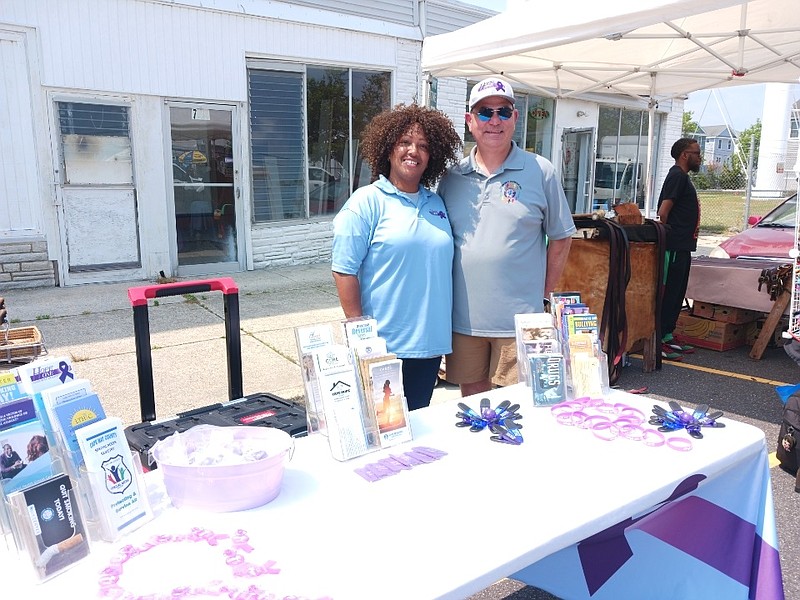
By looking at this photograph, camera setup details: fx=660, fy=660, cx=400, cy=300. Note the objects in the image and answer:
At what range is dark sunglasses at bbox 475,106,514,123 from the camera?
8.93 feet

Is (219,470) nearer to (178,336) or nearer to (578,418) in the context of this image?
(578,418)

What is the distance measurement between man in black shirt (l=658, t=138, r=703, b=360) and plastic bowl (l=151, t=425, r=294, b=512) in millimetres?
4771

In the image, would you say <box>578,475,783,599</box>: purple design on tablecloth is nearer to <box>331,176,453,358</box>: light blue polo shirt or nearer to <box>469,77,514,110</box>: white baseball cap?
<box>331,176,453,358</box>: light blue polo shirt

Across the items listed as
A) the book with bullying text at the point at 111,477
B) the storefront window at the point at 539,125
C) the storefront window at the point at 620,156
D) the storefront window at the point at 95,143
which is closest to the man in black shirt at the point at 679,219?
the book with bullying text at the point at 111,477

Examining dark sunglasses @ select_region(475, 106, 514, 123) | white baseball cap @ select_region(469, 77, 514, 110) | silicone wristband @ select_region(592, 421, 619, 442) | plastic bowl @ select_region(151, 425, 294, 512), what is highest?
white baseball cap @ select_region(469, 77, 514, 110)

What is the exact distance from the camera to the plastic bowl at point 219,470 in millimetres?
1461

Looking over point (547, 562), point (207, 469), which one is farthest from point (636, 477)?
point (207, 469)

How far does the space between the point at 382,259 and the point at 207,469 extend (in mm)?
1263

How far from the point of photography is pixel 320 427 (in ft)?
6.23

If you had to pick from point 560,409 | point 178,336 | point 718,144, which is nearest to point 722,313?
point 560,409

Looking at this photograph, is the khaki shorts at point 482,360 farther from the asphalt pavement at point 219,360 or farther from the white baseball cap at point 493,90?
the asphalt pavement at point 219,360

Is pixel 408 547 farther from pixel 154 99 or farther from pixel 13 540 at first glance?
pixel 154 99

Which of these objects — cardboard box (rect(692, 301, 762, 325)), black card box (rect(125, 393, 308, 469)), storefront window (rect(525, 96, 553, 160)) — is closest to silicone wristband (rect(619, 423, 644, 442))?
black card box (rect(125, 393, 308, 469))

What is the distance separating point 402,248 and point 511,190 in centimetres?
58
